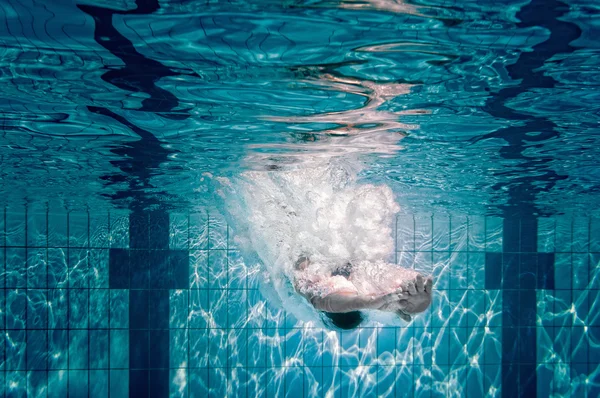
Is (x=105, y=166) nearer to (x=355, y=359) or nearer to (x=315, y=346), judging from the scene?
(x=315, y=346)

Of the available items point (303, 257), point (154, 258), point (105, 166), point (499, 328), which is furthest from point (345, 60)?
point (499, 328)

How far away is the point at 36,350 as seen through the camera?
1298cm

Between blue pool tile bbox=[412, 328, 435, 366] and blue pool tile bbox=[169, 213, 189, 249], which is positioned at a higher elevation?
blue pool tile bbox=[169, 213, 189, 249]

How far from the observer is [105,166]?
27.7ft

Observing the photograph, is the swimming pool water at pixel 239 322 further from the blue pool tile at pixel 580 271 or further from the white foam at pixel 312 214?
the white foam at pixel 312 214

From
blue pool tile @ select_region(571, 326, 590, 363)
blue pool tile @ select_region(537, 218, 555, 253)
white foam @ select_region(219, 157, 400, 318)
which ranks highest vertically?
white foam @ select_region(219, 157, 400, 318)

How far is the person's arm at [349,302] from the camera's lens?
450 centimetres

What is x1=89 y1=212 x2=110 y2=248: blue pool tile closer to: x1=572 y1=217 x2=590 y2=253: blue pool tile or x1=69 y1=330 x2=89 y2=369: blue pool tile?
x1=69 y1=330 x2=89 y2=369: blue pool tile

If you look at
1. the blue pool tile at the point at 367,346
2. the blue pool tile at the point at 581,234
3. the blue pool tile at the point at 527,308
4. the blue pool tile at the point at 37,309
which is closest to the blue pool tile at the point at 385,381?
the blue pool tile at the point at 367,346

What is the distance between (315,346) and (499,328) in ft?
20.0

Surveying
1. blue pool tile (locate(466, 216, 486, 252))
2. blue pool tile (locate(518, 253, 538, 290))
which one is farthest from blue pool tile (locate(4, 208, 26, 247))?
blue pool tile (locate(518, 253, 538, 290))

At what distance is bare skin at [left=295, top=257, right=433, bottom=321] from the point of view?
421 cm

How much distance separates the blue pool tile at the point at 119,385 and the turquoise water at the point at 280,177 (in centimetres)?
10

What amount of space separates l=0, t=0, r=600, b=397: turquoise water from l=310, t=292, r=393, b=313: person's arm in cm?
185
